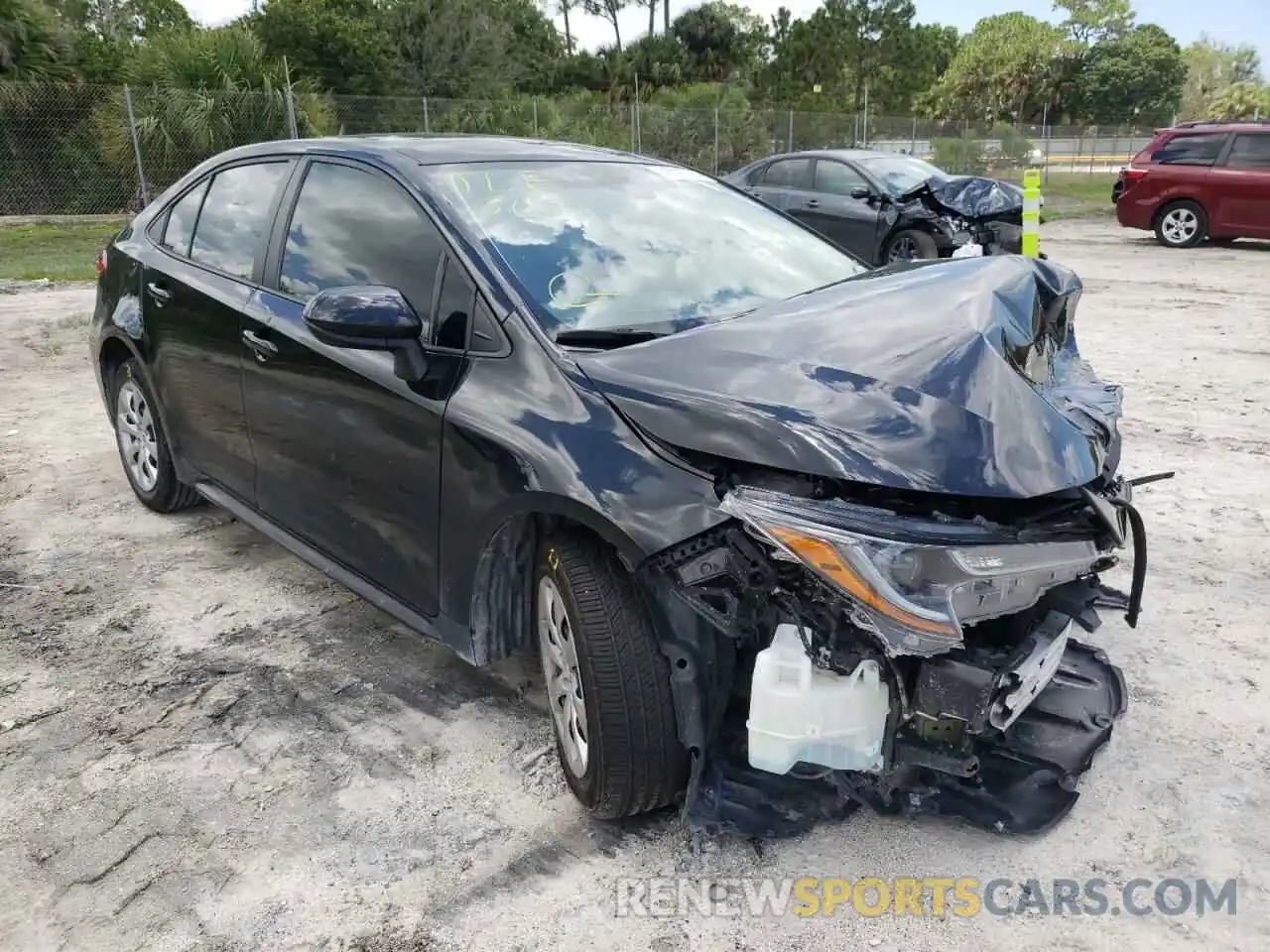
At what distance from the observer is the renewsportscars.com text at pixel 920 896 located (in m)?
2.31

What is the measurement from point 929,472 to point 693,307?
1.05 m

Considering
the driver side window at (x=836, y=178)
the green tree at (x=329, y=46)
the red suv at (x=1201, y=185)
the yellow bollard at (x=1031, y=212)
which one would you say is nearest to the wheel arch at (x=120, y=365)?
the yellow bollard at (x=1031, y=212)

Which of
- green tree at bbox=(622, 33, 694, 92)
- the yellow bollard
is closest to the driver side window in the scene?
the yellow bollard

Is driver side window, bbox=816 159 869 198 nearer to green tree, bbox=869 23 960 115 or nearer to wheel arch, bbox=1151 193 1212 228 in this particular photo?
wheel arch, bbox=1151 193 1212 228

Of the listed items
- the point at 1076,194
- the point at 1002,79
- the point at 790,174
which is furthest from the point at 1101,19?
the point at 790,174

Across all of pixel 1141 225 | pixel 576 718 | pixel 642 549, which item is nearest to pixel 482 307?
pixel 642 549

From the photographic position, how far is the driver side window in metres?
11.6

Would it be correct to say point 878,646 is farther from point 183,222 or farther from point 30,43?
point 30,43

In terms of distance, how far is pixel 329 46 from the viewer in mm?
29156

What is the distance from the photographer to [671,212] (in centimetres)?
338

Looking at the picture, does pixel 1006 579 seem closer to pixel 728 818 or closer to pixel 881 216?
pixel 728 818

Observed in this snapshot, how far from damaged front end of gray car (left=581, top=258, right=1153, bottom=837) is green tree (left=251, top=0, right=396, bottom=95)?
29.9 meters

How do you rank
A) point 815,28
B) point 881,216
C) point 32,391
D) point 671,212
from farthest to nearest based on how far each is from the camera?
point 815,28 → point 881,216 → point 32,391 → point 671,212

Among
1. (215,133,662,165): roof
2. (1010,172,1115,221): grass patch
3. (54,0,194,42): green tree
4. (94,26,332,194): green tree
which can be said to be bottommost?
(1010,172,1115,221): grass patch
